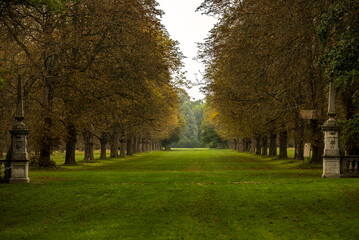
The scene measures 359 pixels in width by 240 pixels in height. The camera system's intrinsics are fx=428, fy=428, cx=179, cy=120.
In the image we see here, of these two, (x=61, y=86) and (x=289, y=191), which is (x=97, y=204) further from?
(x=61, y=86)

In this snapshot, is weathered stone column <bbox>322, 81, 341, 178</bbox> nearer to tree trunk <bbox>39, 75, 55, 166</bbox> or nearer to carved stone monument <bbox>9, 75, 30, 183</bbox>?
carved stone monument <bbox>9, 75, 30, 183</bbox>

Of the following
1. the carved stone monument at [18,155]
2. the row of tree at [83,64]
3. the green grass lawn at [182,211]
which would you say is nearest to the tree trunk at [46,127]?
the row of tree at [83,64]

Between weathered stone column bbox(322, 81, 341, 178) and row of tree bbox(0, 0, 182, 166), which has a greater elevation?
row of tree bbox(0, 0, 182, 166)

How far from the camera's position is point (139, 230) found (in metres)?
10.1

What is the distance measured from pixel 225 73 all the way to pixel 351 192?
14.0 meters

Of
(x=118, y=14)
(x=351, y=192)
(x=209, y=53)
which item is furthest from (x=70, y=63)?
(x=351, y=192)

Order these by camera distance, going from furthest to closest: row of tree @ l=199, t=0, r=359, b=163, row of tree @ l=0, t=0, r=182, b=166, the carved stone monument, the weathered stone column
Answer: row of tree @ l=0, t=0, r=182, b=166 → the weathered stone column → the carved stone monument → row of tree @ l=199, t=0, r=359, b=163

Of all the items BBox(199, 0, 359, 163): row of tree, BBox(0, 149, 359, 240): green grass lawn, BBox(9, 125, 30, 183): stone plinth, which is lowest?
BBox(0, 149, 359, 240): green grass lawn

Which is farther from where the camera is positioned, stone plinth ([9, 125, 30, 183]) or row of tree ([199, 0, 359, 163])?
stone plinth ([9, 125, 30, 183])

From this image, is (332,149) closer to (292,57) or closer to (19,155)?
(292,57)

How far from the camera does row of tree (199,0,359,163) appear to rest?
13.0 meters

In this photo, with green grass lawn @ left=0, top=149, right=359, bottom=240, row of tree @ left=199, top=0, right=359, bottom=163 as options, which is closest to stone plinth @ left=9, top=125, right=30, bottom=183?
green grass lawn @ left=0, top=149, right=359, bottom=240

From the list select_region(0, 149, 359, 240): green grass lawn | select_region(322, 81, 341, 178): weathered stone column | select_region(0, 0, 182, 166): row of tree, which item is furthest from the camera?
select_region(0, 0, 182, 166): row of tree

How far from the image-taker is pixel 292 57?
1734 centimetres
